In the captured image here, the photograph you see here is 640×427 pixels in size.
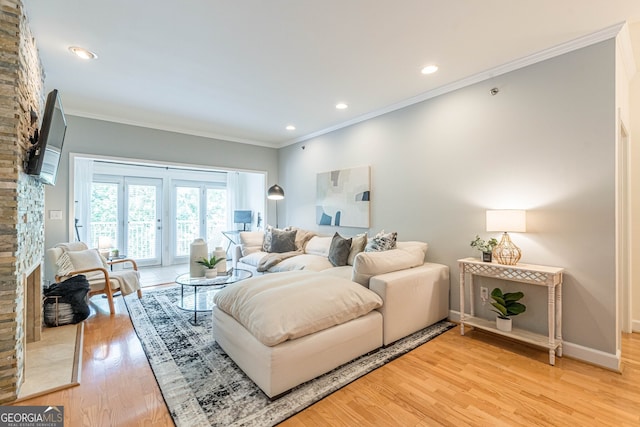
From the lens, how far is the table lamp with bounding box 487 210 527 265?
256 centimetres

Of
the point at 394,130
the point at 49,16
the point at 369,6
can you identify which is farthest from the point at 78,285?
the point at 394,130

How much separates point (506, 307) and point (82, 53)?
455 cm

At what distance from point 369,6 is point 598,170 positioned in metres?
2.26

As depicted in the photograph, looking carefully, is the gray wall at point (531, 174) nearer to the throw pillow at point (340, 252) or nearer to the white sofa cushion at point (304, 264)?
the throw pillow at point (340, 252)

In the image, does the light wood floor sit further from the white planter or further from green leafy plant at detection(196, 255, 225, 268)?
green leafy plant at detection(196, 255, 225, 268)

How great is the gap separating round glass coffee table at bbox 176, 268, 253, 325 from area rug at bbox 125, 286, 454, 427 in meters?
0.34

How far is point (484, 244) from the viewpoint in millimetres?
2820

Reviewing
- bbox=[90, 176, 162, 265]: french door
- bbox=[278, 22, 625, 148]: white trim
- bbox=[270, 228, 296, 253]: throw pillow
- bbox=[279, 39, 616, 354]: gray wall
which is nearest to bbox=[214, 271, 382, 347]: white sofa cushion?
bbox=[279, 39, 616, 354]: gray wall

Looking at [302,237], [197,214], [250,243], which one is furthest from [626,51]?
[197,214]

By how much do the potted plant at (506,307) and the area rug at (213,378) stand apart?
0.57 metres

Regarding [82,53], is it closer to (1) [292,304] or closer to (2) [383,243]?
(1) [292,304]

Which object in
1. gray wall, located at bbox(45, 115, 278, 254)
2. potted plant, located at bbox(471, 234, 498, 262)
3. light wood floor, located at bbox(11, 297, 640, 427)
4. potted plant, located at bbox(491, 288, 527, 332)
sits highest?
gray wall, located at bbox(45, 115, 278, 254)

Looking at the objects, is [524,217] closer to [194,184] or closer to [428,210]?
[428,210]

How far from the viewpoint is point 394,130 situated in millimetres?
3936
